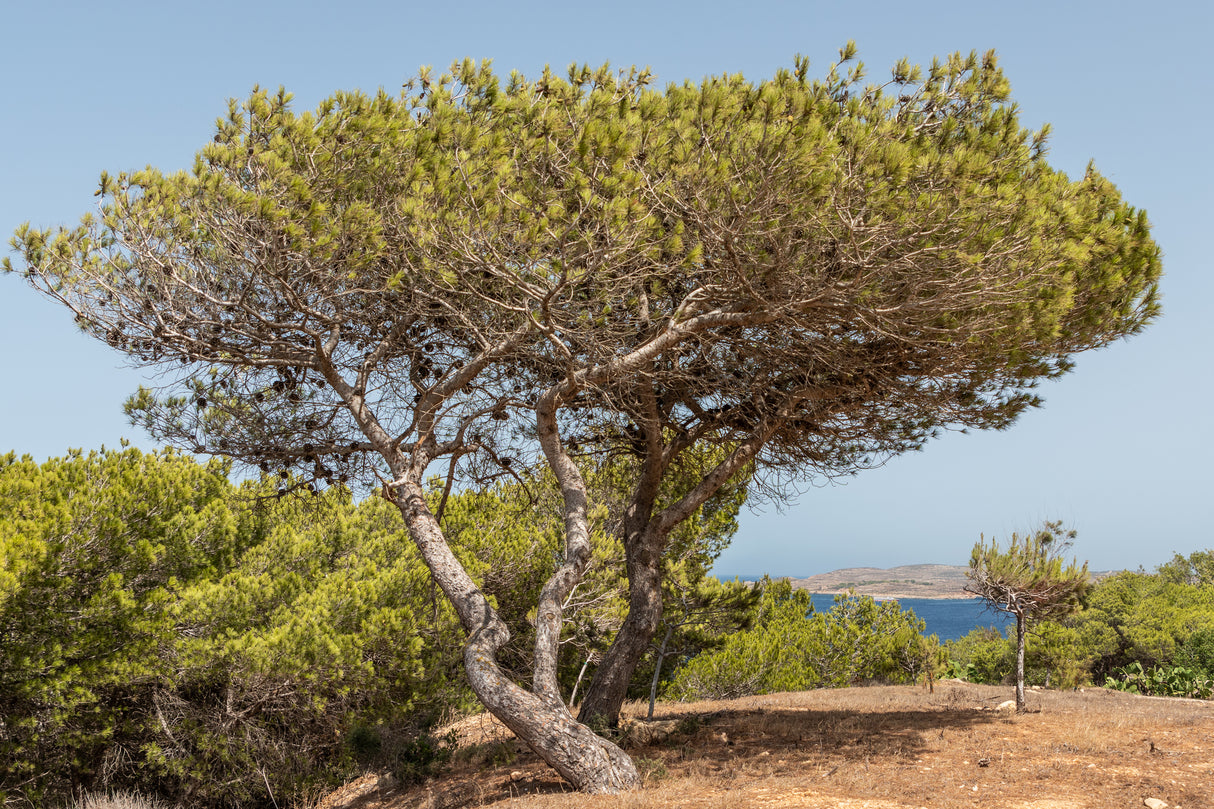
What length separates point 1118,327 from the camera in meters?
7.66

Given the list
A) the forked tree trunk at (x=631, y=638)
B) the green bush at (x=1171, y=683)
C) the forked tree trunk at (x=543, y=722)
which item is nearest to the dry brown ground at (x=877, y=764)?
the forked tree trunk at (x=543, y=722)

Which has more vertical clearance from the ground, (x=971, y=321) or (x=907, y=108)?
(x=907, y=108)

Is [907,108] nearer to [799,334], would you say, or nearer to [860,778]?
[799,334]

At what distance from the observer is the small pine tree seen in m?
9.66

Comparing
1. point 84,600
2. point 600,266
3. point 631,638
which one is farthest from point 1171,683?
point 84,600

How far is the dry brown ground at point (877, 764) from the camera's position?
18.8 feet

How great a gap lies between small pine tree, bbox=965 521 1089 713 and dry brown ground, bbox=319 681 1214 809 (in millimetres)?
1297

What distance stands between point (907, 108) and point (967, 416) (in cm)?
363

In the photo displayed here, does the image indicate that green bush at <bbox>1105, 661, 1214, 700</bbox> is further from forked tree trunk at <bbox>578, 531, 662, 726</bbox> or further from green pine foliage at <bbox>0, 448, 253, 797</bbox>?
green pine foliage at <bbox>0, 448, 253, 797</bbox>

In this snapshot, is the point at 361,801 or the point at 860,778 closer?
the point at 860,778

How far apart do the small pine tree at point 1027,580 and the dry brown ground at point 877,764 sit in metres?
1.30

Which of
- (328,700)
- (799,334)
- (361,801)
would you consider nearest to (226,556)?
(328,700)

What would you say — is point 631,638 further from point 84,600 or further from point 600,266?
point 84,600

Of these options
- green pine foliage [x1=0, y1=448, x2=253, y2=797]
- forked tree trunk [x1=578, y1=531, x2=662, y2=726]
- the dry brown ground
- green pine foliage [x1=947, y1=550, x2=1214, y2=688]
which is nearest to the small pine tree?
the dry brown ground
